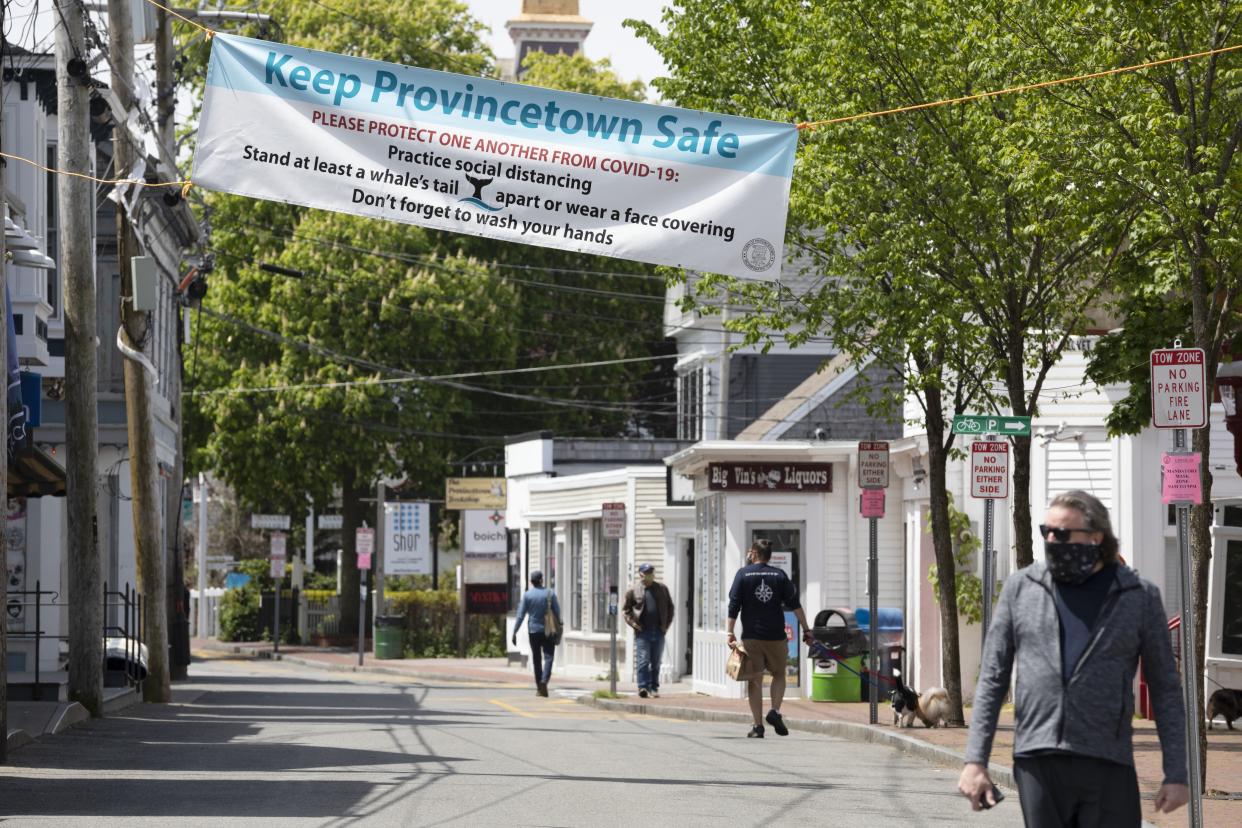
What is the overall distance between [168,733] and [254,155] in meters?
8.33

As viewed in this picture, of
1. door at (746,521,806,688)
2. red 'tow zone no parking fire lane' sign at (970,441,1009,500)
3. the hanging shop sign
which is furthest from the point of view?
the hanging shop sign

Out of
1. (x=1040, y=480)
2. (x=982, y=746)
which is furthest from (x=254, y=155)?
(x=1040, y=480)

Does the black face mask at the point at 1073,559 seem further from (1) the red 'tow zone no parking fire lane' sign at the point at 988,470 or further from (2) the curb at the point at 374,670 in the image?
(2) the curb at the point at 374,670

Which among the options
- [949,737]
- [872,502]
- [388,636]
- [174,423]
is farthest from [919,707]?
[388,636]

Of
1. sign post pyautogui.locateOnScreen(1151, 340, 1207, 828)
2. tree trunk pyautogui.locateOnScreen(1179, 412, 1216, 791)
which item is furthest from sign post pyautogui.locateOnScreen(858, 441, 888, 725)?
sign post pyautogui.locateOnScreen(1151, 340, 1207, 828)

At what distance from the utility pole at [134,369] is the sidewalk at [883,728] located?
6.51m

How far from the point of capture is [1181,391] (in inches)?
468

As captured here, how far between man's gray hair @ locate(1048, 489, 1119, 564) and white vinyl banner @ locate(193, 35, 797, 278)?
20.9ft

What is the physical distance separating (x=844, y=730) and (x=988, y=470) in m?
3.67

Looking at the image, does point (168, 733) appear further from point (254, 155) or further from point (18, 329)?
point (254, 155)

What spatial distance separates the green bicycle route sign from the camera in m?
18.7

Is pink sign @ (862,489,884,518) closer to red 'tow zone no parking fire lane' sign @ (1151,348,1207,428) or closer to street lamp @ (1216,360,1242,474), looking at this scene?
street lamp @ (1216,360,1242,474)

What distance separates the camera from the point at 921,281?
19.7 metres

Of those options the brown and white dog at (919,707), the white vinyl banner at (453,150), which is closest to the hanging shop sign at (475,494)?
the brown and white dog at (919,707)
